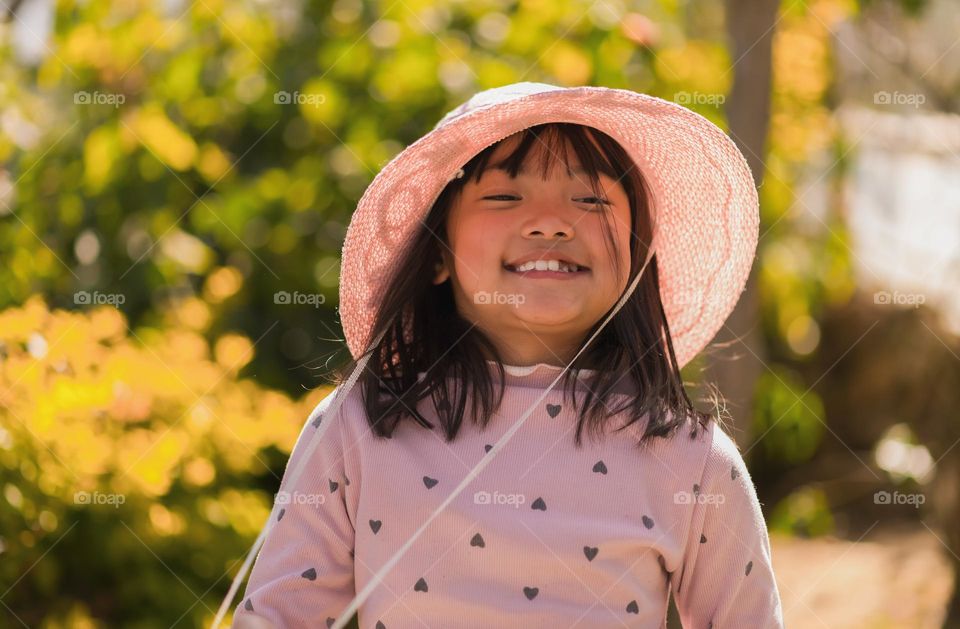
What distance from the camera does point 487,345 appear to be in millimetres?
1870

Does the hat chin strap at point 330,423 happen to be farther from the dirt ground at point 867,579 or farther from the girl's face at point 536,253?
the dirt ground at point 867,579

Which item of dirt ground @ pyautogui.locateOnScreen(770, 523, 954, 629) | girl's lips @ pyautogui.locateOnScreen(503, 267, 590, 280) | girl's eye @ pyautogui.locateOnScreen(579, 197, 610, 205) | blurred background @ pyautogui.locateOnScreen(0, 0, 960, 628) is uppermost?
girl's eye @ pyautogui.locateOnScreen(579, 197, 610, 205)

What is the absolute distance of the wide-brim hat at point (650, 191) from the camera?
1823 millimetres

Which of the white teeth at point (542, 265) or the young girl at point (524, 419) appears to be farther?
the white teeth at point (542, 265)

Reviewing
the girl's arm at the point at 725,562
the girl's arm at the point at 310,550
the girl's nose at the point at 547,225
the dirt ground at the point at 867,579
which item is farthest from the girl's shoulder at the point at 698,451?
the dirt ground at the point at 867,579

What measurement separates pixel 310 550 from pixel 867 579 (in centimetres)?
326

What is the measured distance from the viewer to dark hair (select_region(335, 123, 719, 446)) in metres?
1.79

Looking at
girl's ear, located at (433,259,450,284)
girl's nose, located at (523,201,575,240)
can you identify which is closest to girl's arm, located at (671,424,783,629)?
girl's nose, located at (523,201,575,240)

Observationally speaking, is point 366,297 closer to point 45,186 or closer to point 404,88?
point 404,88

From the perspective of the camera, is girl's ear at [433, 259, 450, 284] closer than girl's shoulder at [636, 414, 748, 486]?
No

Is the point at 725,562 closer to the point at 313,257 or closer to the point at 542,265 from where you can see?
the point at 542,265

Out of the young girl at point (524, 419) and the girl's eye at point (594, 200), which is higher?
the girl's eye at point (594, 200)

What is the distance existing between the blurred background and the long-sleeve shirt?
2.53 feet

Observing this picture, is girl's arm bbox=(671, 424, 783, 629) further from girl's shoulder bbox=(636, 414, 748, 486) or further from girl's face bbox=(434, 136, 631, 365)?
girl's face bbox=(434, 136, 631, 365)
